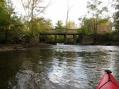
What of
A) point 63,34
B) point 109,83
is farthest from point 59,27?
point 109,83

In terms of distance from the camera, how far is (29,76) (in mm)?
17250

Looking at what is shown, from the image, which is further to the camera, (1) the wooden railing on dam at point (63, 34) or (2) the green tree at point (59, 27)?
(2) the green tree at point (59, 27)

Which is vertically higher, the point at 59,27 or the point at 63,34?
the point at 59,27

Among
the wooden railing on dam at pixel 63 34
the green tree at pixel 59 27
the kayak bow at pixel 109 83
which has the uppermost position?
the green tree at pixel 59 27

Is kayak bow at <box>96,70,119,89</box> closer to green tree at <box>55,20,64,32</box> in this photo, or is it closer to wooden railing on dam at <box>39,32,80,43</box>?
wooden railing on dam at <box>39,32,80,43</box>

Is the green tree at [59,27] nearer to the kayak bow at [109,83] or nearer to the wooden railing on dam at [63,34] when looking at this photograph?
the wooden railing on dam at [63,34]

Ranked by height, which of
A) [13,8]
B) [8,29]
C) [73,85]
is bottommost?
[73,85]

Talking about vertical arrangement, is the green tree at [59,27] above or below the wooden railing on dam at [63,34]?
above

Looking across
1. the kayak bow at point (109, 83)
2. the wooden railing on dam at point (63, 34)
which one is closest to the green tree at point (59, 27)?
the wooden railing on dam at point (63, 34)

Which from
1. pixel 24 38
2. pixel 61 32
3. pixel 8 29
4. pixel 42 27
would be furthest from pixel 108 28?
pixel 8 29

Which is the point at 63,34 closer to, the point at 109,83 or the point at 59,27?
the point at 59,27

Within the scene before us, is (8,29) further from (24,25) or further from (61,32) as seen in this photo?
(61,32)

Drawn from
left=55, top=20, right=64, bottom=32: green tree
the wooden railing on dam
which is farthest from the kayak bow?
left=55, top=20, right=64, bottom=32: green tree

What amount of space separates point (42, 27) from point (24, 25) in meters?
11.4
